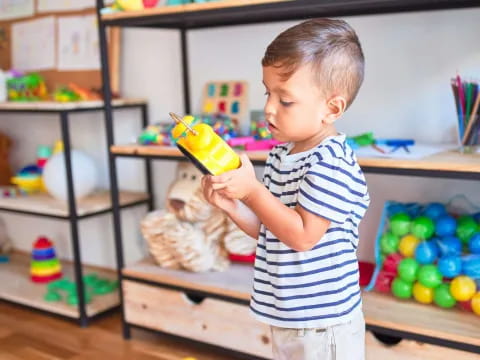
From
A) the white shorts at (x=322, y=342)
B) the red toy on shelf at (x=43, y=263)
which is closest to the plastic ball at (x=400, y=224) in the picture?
the white shorts at (x=322, y=342)

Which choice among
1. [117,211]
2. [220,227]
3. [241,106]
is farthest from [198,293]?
[241,106]

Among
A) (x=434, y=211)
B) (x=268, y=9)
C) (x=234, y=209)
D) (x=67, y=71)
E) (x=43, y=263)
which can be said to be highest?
(x=268, y=9)

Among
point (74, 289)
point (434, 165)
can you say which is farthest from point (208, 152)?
point (74, 289)

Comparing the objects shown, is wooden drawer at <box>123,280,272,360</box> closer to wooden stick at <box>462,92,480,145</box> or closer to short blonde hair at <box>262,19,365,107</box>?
wooden stick at <box>462,92,480,145</box>

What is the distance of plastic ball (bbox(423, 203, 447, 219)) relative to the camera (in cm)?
153

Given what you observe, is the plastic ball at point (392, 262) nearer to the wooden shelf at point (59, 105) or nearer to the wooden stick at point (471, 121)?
the wooden stick at point (471, 121)

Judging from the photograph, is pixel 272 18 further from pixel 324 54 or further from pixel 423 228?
pixel 324 54

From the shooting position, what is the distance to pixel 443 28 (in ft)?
5.22

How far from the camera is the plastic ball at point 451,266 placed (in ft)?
4.68

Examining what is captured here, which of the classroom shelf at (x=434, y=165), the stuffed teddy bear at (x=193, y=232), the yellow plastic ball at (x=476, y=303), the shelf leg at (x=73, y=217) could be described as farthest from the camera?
the shelf leg at (x=73, y=217)

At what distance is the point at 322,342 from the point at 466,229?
0.66m

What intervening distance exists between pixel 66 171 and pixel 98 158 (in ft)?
1.44

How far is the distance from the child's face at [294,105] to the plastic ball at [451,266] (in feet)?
2.24

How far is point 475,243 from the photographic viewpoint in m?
1.41
